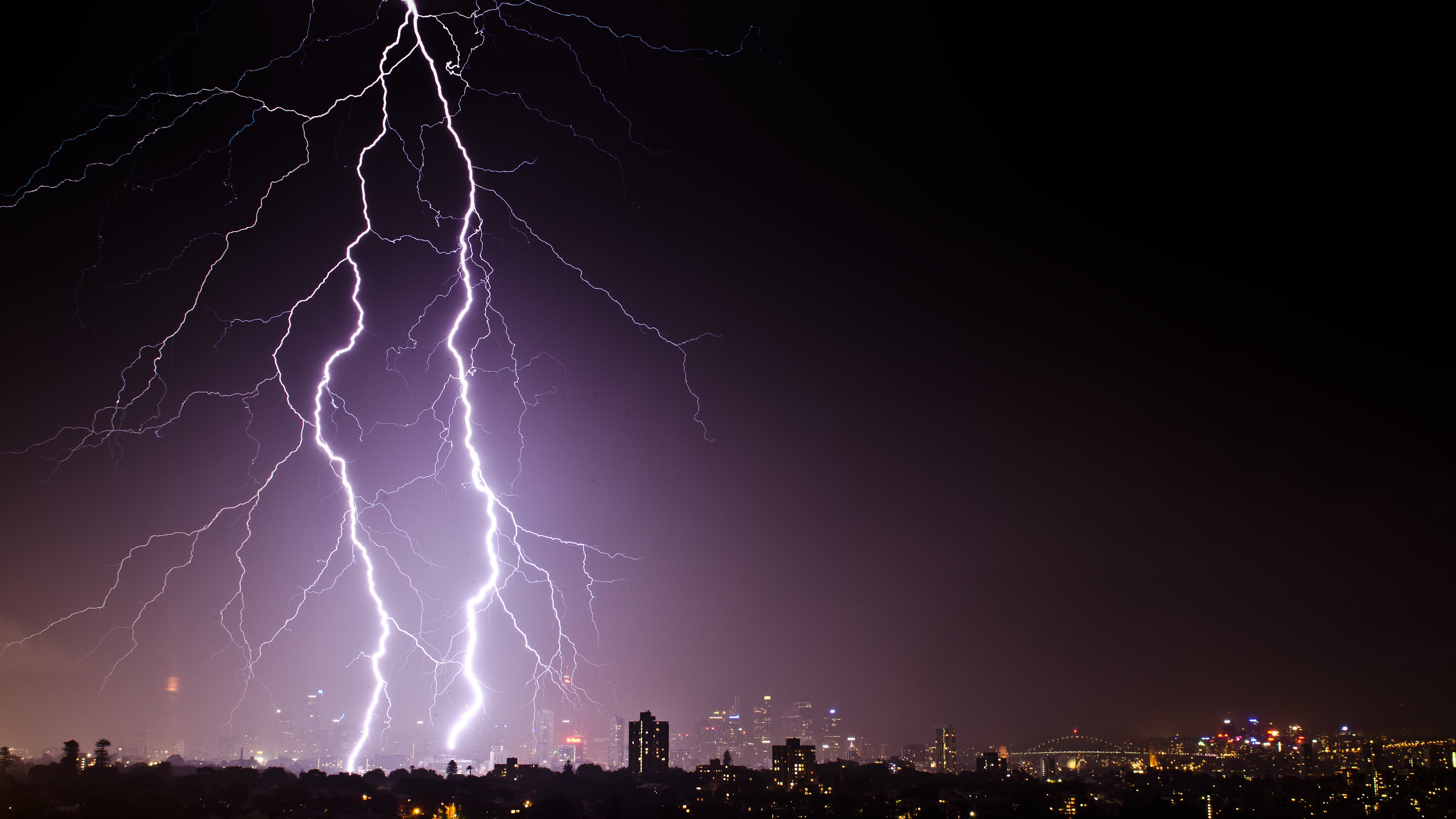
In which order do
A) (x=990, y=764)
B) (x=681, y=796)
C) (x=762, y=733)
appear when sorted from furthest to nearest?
(x=762, y=733), (x=990, y=764), (x=681, y=796)

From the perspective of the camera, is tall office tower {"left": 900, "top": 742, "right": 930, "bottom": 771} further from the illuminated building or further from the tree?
the tree

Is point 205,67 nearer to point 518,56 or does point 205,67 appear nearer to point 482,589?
point 518,56

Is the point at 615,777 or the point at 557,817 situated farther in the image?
the point at 615,777

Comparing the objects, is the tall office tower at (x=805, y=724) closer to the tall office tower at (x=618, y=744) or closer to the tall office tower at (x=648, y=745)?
the tall office tower at (x=618, y=744)

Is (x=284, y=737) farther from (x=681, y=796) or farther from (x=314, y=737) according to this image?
(x=681, y=796)

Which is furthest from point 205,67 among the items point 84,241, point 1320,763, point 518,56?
point 1320,763

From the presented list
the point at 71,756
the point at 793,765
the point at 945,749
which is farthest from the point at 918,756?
the point at 71,756
